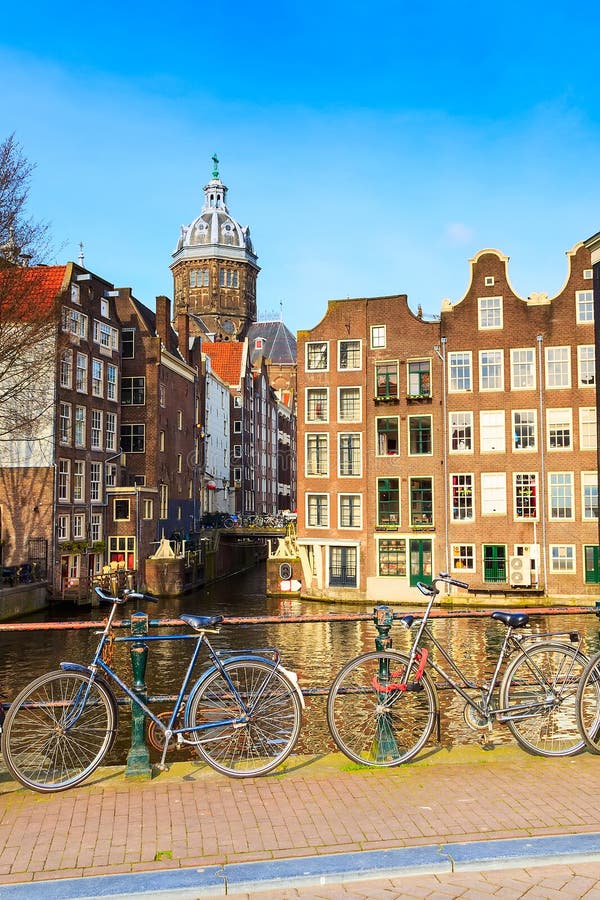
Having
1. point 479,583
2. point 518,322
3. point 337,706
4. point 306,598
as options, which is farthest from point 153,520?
point 337,706

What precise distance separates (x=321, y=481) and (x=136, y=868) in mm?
37104

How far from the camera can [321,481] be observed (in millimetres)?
41719

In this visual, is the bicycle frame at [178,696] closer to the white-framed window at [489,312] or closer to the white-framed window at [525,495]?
the white-framed window at [525,495]

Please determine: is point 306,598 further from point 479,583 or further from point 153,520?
point 153,520

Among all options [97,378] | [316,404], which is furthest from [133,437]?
[316,404]

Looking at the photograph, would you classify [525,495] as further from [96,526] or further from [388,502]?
[96,526]

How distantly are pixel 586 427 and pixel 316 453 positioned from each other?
45.4 ft

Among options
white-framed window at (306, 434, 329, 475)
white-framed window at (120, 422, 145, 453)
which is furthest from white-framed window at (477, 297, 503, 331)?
white-framed window at (120, 422, 145, 453)

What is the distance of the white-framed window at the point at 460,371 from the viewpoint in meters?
39.5

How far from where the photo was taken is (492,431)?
128 ft

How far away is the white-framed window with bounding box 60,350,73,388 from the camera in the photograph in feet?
136

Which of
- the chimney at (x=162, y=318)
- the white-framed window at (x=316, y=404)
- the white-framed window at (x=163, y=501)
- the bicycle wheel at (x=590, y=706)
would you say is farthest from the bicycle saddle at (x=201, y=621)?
the chimney at (x=162, y=318)

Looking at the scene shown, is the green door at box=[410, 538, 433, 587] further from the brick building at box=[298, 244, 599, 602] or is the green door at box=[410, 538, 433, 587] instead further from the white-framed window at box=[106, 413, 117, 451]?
the white-framed window at box=[106, 413, 117, 451]

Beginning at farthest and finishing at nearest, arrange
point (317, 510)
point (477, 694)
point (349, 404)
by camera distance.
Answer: point (317, 510) < point (349, 404) < point (477, 694)
